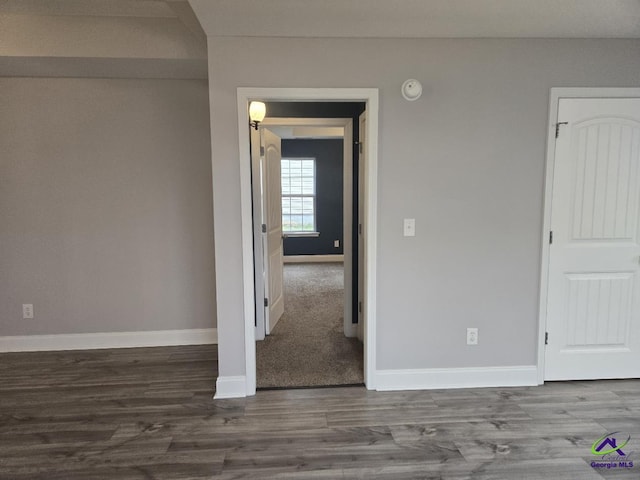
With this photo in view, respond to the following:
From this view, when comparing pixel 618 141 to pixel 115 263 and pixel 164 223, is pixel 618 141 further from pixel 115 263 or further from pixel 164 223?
pixel 115 263

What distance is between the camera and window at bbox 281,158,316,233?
787cm

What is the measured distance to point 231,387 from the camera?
8.69 feet

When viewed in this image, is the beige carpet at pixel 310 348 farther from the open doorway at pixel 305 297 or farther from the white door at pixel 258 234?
the white door at pixel 258 234

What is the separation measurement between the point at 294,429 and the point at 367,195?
1575mm

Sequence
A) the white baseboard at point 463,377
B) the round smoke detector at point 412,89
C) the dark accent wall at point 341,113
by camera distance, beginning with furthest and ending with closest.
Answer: the dark accent wall at point 341,113, the white baseboard at point 463,377, the round smoke detector at point 412,89

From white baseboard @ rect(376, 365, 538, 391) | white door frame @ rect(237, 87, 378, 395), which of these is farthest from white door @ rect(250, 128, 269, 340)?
white baseboard @ rect(376, 365, 538, 391)

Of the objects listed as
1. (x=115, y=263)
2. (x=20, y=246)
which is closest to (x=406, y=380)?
(x=115, y=263)

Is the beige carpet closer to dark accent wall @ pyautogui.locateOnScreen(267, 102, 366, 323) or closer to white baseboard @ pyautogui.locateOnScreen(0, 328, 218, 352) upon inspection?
dark accent wall @ pyautogui.locateOnScreen(267, 102, 366, 323)

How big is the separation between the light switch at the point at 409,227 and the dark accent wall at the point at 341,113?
1.04m

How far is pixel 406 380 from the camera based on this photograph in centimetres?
274

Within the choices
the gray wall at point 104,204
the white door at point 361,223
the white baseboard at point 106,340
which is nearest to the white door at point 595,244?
the white door at point 361,223

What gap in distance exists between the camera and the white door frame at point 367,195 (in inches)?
98.0

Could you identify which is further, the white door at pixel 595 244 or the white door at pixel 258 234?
the white door at pixel 258 234

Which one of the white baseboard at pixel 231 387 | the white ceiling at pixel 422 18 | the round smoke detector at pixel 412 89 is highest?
the white ceiling at pixel 422 18
